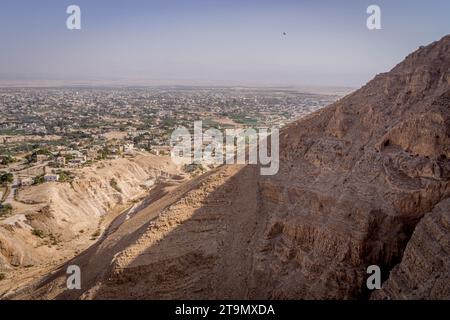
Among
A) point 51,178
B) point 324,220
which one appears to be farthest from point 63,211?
point 324,220

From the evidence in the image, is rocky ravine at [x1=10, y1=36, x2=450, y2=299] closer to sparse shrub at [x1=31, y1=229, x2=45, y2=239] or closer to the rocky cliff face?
the rocky cliff face

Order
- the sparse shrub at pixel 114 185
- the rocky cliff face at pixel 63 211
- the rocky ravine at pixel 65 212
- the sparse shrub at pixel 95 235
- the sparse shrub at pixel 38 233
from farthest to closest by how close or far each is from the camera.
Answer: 1. the sparse shrub at pixel 114 185
2. the sparse shrub at pixel 95 235
3. the sparse shrub at pixel 38 233
4. the rocky cliff face at pixel 63 211
5. the rocky ravine at pixel 65 212

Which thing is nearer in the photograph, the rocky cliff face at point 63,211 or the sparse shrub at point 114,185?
the rocky cliff face at point 63,211

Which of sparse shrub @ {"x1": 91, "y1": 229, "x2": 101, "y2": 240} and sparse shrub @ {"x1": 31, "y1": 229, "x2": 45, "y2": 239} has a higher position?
sparse shrub @ {"x1": 31, "y1": 229, "x2": 45, "y2": 239}

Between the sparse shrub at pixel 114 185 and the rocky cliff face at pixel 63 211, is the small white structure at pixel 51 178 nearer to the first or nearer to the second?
the rocky cliff face at pixel 63 211

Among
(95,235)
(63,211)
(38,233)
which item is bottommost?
(95,235)

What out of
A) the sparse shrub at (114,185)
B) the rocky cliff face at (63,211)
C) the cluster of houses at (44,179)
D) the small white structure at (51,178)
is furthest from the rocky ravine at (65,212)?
the cluster of houses at (44,179)

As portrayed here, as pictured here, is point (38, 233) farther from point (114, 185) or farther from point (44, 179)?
point (114, 185)

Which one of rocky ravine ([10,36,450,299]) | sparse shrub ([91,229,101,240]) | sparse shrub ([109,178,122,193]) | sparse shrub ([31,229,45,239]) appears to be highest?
rocky ravine ([10,36,450,299])

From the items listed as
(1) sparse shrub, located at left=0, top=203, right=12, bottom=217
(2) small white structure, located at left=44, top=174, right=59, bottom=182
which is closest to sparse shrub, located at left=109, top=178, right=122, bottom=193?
(2) small white structure, located at left=44, top=174, right=59, bottom=182

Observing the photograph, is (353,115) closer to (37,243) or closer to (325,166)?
(325,166)
